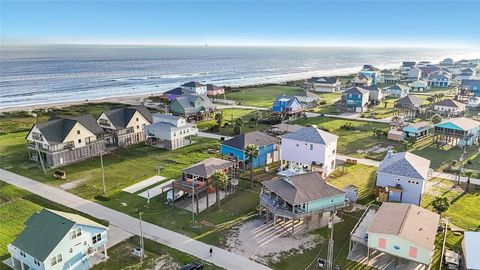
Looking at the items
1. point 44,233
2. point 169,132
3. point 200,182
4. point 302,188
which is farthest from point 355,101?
point 44,233

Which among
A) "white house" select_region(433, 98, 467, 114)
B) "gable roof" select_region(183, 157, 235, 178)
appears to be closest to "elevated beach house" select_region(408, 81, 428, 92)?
"white house" select_region(433, 98, 467, 114)

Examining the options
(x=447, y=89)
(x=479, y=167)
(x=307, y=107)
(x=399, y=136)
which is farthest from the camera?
(x=447, y=89)

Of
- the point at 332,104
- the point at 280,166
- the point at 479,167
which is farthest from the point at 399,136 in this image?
the point at 332,104

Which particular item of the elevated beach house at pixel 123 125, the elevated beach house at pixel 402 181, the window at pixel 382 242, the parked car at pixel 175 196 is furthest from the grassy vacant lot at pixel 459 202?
the elevated beach house at pixel 123 125

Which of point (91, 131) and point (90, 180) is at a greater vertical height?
point (91, 131)

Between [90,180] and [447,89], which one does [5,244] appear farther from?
[447,89]

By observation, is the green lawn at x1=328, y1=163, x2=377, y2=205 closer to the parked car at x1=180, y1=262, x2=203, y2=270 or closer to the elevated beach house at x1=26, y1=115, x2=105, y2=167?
the parked car at x1=180, y1=262, x2=203, y2=270
